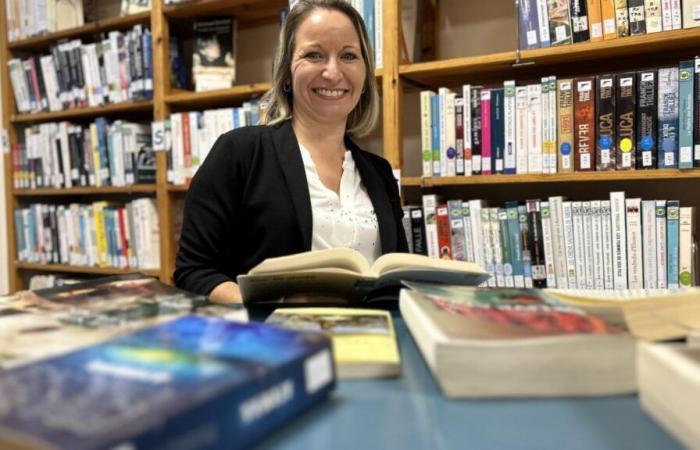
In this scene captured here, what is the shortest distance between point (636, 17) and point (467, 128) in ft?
1.83

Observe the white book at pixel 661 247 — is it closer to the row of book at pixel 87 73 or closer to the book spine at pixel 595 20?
the book spine at pixel 595 20

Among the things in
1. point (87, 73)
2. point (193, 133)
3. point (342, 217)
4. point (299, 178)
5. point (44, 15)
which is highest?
point (44, 15)

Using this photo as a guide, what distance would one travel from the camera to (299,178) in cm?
139

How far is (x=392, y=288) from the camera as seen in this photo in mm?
938

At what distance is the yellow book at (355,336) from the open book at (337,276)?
0.07 meters

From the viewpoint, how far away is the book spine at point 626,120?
156 cm

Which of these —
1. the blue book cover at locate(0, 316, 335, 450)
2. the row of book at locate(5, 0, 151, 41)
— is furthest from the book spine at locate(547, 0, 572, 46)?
the row of book at locate(5, 0, 151, 41)

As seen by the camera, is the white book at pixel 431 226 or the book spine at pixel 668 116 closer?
the book spine at pixel 668 116

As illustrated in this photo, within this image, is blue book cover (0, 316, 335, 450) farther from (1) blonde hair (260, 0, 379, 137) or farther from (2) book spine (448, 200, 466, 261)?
(2) book spine (448, 200, 466, 261)

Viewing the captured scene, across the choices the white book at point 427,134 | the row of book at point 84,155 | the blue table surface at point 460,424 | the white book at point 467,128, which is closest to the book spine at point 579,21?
the white book at point 467,128

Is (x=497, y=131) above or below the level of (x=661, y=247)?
above

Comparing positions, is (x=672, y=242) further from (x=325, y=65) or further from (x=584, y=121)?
(x=325, y=65)

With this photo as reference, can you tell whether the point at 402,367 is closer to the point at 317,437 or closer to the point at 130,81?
the point at 317,437

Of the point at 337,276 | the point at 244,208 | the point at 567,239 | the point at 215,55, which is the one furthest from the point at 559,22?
the point at 215,55
